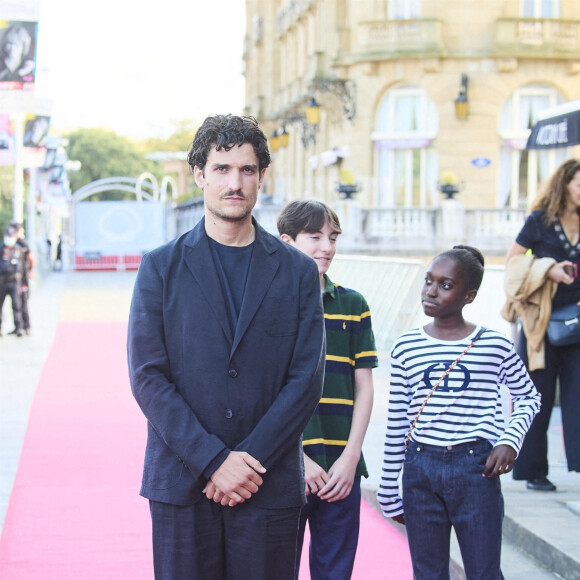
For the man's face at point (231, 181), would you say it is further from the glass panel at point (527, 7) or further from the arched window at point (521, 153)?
the glass panel at point (527, 7)

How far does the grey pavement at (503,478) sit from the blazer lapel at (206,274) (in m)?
2.71

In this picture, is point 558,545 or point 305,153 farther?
point 305,153

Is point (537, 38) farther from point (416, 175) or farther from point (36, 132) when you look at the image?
point (36, 132)

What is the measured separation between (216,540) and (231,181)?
1071 mm

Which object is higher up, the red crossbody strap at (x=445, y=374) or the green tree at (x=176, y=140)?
the green tree at (x=176, y=140)

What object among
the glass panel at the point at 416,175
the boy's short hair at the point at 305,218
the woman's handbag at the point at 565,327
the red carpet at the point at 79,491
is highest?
the glass panel at the point at 416,175

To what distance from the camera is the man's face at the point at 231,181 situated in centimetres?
341

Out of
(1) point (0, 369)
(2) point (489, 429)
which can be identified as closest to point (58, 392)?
Result: (1) point (0, 369)

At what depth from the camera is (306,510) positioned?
4277mm

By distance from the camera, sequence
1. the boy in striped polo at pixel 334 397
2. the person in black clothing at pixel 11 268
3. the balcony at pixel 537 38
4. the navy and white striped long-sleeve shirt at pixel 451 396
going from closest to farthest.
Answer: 1. the navy and white striped long-sleeve shirt at pixel 451 396
2. the boy in striped polo at pixel 334 397
3. the person in black clothing at pixel 11 268
4. the balcony at pixel 537 38

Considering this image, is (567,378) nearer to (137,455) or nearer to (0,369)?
(137,455)

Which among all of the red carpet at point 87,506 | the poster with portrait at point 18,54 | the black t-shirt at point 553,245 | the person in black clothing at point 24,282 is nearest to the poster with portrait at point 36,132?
the person in black clothing at point 24,282

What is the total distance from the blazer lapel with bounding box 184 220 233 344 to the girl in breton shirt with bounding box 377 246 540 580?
1033mm

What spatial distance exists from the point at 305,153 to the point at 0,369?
3125cm
